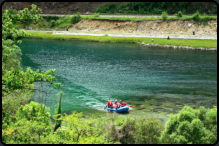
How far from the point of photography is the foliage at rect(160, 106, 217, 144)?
18594 millimetres

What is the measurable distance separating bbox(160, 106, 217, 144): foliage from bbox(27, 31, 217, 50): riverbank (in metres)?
60.9

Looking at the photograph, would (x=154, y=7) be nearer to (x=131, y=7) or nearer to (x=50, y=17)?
(x=131, y=7)

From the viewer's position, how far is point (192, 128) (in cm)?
1900

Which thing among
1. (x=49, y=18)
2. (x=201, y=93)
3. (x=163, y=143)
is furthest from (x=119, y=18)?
(x=163, y=143)

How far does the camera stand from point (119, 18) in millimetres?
110062

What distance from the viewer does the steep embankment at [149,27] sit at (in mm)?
95969

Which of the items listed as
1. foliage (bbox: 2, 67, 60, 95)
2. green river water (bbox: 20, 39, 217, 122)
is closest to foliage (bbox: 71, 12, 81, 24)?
green river water (bbox: 20, 39, 217, 122)

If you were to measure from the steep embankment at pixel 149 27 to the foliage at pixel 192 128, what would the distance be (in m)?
80.1

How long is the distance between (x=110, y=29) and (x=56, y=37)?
23302 millimetres

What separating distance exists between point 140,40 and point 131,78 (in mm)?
47614

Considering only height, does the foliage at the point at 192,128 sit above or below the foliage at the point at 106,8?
below

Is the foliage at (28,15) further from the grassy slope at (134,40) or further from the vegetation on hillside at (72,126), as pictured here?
the grassy slope at (134,40)

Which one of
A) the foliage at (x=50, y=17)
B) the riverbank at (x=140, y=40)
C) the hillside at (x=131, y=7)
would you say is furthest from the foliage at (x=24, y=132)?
the foliage at (x=50, y=17)

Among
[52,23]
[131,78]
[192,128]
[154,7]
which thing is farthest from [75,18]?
[192,128]
